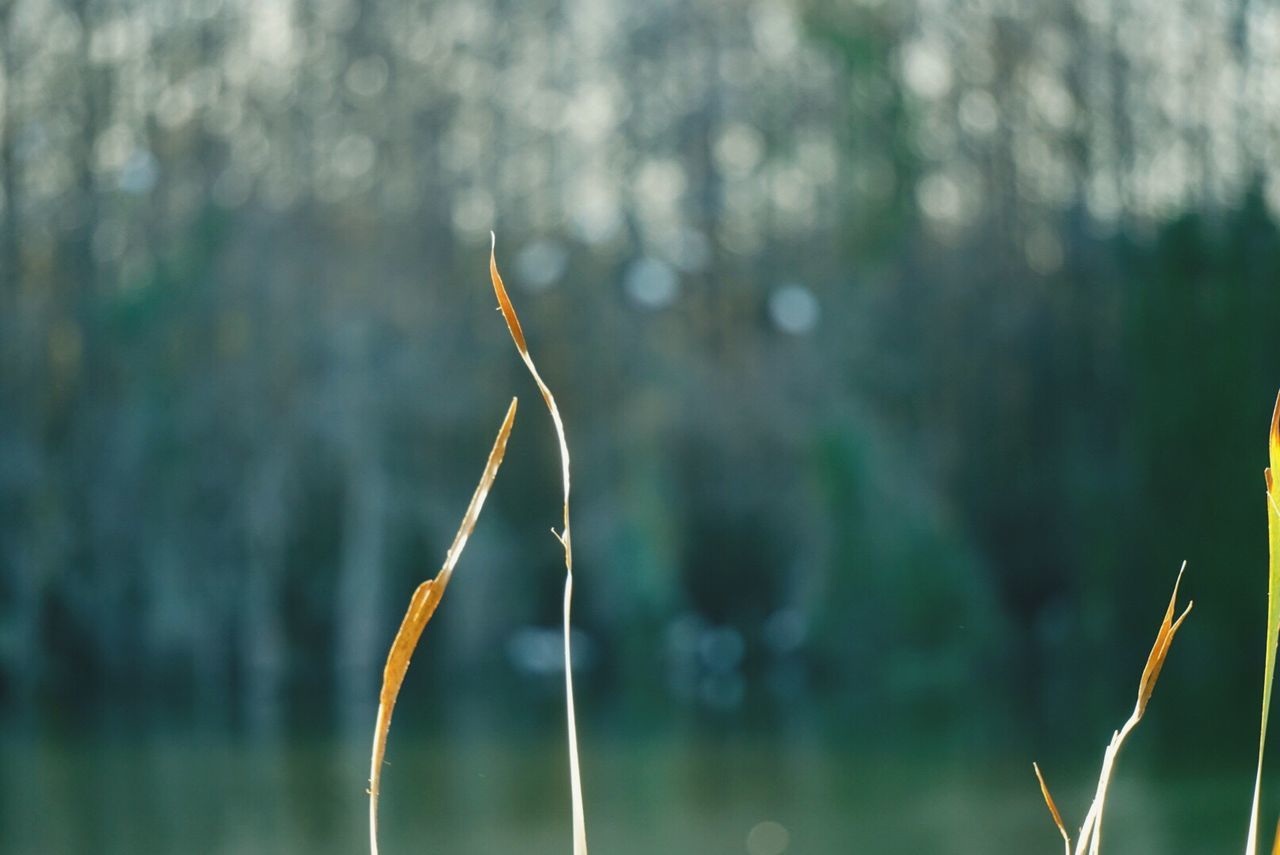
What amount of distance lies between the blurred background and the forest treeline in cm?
2

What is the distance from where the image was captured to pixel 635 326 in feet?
32.0

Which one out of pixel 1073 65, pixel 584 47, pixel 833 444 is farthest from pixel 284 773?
pixel 1073 65

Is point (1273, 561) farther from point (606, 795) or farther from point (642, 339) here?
point (642, 339)

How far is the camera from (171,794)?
215 inches

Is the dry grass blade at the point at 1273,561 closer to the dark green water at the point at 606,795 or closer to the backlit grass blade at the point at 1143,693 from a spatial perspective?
the backlit grass blade at the point at 1143,693

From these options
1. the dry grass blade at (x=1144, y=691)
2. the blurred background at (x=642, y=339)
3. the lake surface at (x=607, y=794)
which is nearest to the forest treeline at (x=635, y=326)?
the blurred background at (x=642, y=339)

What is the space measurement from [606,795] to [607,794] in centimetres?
2

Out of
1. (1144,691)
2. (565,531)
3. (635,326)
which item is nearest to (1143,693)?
(1144,691)

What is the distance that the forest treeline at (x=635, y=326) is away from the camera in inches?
367

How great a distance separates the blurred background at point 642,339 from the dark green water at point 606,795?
2377 millimetres

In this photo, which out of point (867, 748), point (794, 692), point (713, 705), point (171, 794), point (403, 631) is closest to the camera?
point (403, 631)

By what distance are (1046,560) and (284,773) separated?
515 cm

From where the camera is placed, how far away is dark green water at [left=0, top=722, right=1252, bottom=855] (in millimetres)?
4531

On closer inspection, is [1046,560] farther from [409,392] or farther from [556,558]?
[409,392]
